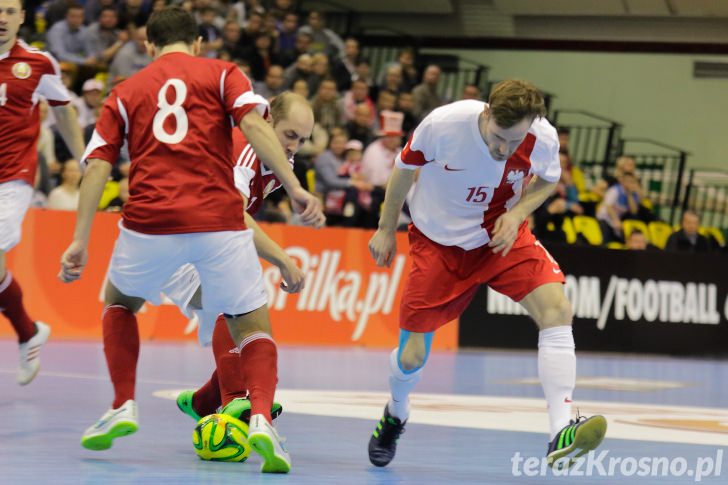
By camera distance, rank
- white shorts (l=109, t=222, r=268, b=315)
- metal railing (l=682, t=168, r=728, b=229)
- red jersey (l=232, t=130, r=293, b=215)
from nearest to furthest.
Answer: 1. white shorts (l=109, t=222, r=268, b=315)
2. red jersey (l=232, t=130, r=293, b=215)
3. metal railing (l=682, t=168, r=728, b=229)

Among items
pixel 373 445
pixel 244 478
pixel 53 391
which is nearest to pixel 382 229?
pixel 373 445

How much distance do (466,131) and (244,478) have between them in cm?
187

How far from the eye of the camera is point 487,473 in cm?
591

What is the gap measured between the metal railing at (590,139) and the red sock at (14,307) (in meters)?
15.1

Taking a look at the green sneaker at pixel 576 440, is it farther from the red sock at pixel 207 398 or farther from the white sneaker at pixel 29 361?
the white sneaker at pixel 29 361

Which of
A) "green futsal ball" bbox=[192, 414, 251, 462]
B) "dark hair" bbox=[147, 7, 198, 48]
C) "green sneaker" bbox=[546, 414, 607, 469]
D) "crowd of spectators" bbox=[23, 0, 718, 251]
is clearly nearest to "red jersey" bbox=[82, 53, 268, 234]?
"dark hair" bbox=[147, 7, 198, 48]

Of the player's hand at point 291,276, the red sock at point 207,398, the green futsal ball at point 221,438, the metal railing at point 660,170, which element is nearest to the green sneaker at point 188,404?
the red sock at point 207,398

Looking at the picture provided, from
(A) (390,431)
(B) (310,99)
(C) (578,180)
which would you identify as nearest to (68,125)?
(A) (390,431)

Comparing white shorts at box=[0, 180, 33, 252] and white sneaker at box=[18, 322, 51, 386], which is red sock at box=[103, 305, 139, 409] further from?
white sneaker at box=[18, 322, 51, 386]

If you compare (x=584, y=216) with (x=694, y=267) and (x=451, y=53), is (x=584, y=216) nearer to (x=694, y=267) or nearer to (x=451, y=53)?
(x=694, y=267)

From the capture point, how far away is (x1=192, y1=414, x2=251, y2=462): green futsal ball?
590cm

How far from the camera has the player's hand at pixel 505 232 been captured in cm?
588

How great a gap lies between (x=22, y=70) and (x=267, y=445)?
11.1 feet

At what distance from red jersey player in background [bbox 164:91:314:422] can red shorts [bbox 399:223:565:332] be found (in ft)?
2.17
